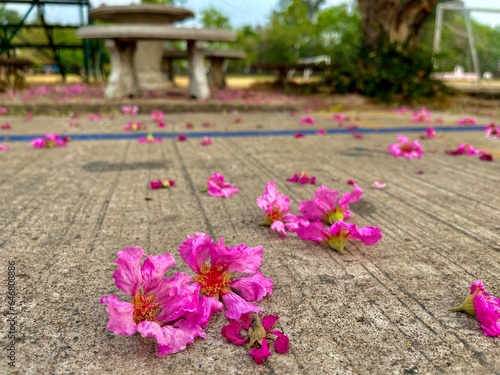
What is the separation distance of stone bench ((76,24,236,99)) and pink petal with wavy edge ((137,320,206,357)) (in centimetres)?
646

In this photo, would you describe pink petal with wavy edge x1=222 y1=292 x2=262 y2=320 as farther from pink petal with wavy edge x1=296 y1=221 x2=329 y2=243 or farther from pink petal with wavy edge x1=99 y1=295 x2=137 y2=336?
pink petal with wavy edge x1=296 y1=221 x2=329 y2=243

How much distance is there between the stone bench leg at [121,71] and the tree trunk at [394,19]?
4.83 m

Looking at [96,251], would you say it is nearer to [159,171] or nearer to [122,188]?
[122,188]

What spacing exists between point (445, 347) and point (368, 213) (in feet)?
3.68

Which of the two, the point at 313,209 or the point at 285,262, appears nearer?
the point at 285,262

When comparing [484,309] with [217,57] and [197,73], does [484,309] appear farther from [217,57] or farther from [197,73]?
[217,57]

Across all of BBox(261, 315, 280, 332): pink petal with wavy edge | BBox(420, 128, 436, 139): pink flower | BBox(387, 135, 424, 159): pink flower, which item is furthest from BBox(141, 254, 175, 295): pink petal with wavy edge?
BBox(420, 128, 436, 139): pink flower

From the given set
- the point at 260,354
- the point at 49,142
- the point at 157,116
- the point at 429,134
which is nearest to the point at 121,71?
the point at 157,116

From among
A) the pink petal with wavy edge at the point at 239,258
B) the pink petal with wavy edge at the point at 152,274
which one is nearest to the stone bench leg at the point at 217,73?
the pink petal with wavy edge at the point at 239,258

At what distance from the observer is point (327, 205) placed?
1.92 metres

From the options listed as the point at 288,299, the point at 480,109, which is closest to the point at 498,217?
the point at 288,299

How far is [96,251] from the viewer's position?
172 centimetres

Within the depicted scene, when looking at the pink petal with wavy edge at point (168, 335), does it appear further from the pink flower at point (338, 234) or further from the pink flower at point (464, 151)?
the pink flower at point (464, 151)

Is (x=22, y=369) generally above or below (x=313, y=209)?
below
